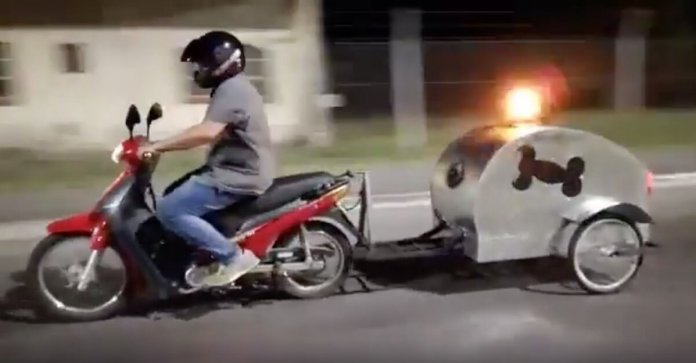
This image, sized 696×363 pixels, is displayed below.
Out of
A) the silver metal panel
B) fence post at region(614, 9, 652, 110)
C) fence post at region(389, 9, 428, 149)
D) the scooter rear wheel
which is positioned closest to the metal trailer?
the silver metal panel

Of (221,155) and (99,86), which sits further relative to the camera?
(99,86)

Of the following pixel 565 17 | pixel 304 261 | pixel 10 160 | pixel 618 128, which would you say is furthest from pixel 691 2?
pixel 304 261

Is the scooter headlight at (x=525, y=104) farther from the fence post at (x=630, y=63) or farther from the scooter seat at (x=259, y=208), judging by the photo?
the fence post at (x=630, y=63)

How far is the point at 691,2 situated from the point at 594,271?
482 inches

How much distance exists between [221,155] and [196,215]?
0.39 m

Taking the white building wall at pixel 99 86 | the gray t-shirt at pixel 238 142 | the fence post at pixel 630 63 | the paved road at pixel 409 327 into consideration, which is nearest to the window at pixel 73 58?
the white building wall at pixel 99 86

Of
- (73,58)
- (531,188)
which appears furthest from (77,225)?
(73,58)

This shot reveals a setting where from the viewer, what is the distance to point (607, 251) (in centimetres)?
627

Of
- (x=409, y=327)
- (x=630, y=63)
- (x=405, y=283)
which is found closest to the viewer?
(x=409, y=327)

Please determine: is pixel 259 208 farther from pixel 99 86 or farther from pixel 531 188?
pixel 99 86

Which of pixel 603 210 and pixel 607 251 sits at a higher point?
pixel 603 210

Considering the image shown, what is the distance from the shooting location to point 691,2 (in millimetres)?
17141

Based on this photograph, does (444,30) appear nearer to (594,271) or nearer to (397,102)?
(397,102)

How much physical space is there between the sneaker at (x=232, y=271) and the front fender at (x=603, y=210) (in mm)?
2033
